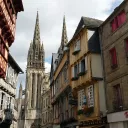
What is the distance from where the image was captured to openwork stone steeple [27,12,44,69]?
322ft

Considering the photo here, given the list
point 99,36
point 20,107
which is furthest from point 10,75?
point 20,107

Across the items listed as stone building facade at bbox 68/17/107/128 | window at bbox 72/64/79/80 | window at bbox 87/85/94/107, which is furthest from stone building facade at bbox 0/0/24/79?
window at bbox 87/85/94/107

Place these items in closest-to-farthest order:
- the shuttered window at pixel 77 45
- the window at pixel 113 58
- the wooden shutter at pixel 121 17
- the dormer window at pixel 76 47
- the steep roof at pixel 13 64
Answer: the wooden shutter at pixel 121 17, the window at pixel 113 58, the dormer window at pixel 76 47, the shuttered window at pixel 77 45, the steep roof at pixel 13 64

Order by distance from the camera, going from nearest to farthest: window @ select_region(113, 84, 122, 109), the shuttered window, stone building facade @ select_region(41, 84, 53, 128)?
window @ select_region(113, 84, 122, 109), the shuttered window, stone building facade @ select_region(41, 84, 53, 128)

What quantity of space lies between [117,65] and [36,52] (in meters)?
89.4

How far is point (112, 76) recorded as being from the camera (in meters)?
16.3

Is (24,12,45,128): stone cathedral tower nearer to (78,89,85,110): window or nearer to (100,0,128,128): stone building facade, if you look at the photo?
(78,89,85,110): window

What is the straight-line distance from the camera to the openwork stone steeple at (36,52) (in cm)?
9803

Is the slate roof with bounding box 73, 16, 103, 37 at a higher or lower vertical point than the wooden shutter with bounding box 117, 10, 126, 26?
higher

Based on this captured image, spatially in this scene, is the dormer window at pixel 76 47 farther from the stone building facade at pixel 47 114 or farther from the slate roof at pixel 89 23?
the stone building facade at pixel 47 114

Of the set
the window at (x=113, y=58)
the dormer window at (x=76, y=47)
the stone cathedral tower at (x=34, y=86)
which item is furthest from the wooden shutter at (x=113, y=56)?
the stone cathedral tower at (x=34, y=86)

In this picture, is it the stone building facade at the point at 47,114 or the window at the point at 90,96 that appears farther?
the stone building facade at the point at 47,114

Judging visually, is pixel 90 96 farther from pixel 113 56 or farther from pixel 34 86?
pixel 34 86

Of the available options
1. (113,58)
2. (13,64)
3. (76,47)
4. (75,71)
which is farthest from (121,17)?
(13,64)
